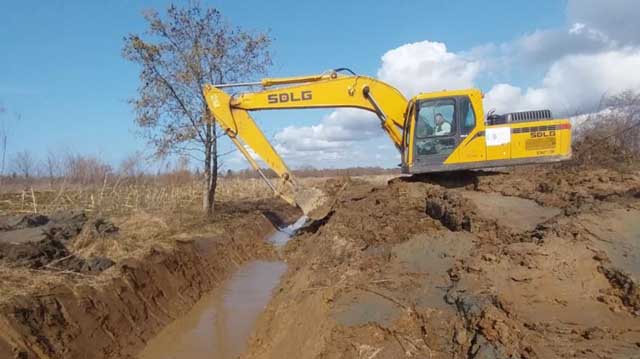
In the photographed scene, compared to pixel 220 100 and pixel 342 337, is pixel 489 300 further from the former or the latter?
pixel 220 100

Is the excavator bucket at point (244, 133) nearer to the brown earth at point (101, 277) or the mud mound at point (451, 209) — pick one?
the brown earth at point (101, 277)

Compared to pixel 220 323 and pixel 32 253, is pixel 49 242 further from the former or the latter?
pixel 220 323

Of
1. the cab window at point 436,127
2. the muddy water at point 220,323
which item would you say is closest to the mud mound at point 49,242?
the muddy water at point 220,323

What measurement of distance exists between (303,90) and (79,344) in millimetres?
7727

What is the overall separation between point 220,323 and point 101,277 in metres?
2.16

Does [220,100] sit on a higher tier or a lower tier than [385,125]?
higher

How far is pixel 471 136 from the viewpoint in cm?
1045

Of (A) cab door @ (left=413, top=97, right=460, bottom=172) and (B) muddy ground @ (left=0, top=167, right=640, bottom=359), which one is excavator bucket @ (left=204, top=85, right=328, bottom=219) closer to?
(B) muddy ground @ (left=0, top=167, right=640, bottom=359)

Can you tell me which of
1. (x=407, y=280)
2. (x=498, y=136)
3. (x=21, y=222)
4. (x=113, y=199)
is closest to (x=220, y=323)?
(x=407, y=280)

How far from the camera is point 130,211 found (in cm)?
1709

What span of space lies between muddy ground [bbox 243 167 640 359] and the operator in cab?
1846 mm

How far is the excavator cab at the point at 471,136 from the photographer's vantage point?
1026cm

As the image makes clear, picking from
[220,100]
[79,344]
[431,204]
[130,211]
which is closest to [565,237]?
[431,204]

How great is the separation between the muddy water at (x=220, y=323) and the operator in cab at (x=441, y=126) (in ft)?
16.0
